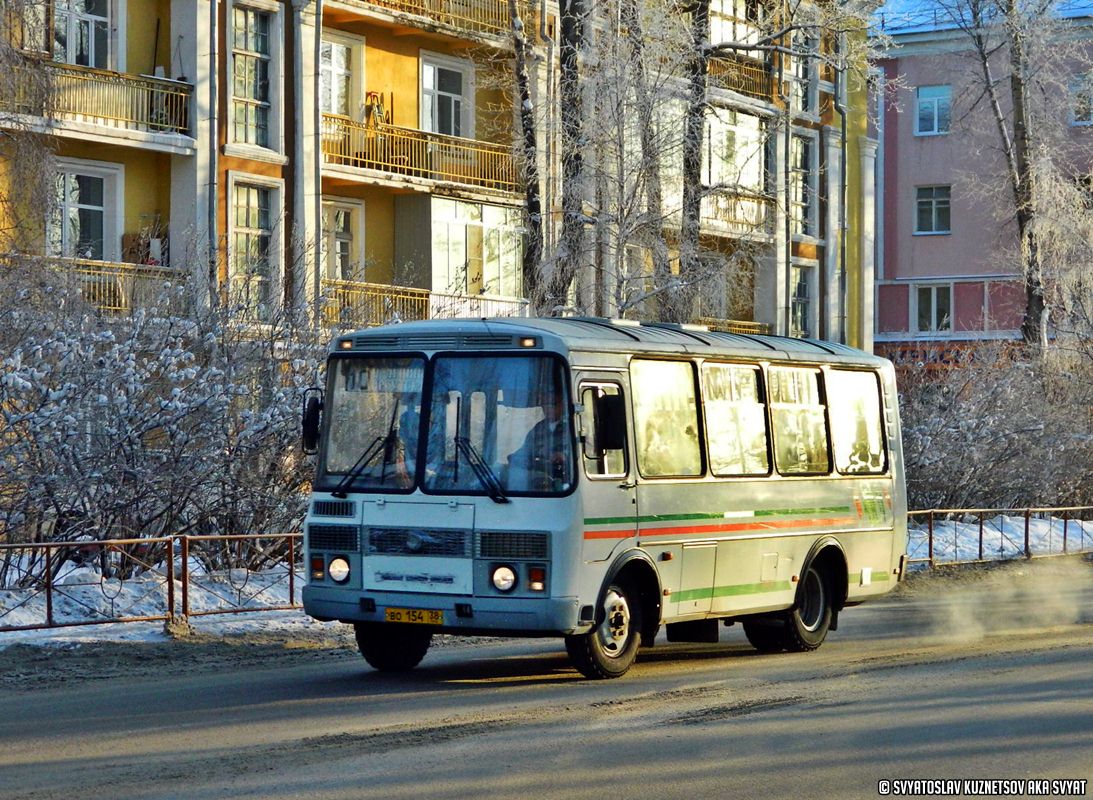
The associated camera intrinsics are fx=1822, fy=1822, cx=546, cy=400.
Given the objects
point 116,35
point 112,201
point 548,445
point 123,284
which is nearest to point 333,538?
point 548,445

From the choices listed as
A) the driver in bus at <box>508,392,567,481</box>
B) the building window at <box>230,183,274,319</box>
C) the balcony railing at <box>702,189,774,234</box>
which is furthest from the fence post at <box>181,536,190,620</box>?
the balcony railing at <box>702,189,774,234</box>

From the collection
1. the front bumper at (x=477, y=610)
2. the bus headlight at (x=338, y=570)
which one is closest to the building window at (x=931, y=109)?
the bus headlight at (x=338, y=570)

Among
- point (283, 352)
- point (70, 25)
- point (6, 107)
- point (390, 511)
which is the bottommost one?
point (390, 511)

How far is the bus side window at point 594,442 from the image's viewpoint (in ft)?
45.8

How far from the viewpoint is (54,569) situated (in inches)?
675

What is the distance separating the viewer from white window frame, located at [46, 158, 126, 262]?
30.0m

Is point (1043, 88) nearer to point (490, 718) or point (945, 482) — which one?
point (945, 482)

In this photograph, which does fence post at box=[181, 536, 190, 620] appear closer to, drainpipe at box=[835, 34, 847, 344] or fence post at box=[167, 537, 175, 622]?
fence post at box=[167, 537, 175, 622]

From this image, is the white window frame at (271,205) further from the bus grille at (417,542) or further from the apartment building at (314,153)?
the bus grille at (417,542)

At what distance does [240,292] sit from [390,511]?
30.9 feet

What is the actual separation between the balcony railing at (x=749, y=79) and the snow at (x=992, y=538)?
1519cm

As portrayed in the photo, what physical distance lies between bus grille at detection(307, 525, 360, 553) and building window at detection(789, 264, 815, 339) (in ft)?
118

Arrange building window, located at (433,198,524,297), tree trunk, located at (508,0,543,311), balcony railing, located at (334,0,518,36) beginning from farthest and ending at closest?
building window, located at (433,198,524,297) < balcony railing, located at (334,0,518,36) < tree trunk, located at (508,0,543,311)

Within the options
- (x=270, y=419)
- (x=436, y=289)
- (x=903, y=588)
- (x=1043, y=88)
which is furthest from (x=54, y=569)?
(x=1043, y=88)
